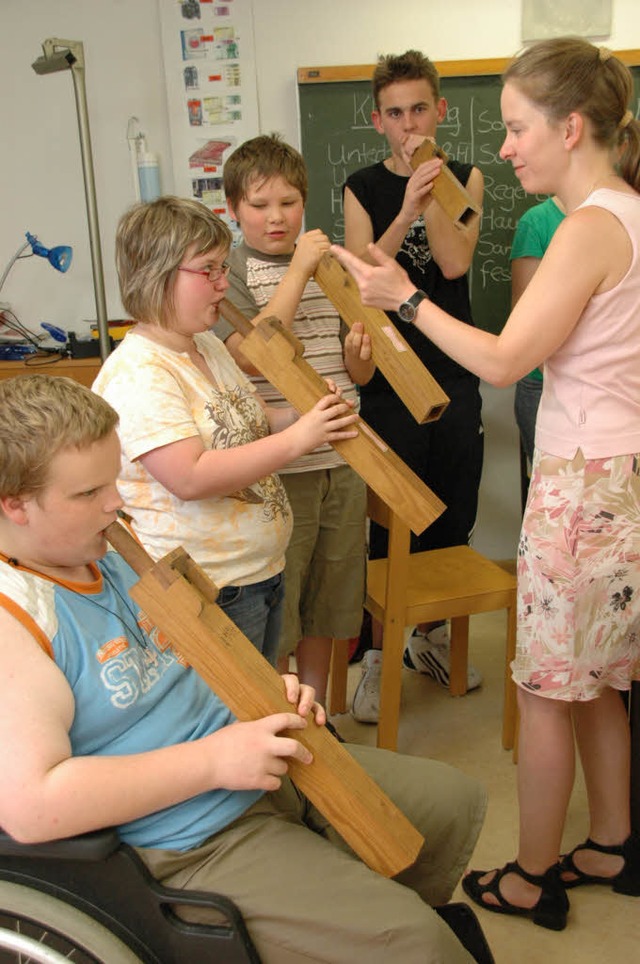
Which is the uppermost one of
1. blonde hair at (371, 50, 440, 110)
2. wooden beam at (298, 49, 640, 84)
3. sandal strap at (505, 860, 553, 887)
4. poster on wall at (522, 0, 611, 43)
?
poster on wall at (522, 0, 611, 43)

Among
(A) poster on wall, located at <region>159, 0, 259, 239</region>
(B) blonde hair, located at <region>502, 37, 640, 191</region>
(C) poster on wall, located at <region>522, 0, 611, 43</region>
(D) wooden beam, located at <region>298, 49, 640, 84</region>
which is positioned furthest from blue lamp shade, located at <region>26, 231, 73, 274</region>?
(B) blonde hair, located at <region>502, 37, 640, 191</region>

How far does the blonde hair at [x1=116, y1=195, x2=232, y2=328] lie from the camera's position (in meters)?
1.51

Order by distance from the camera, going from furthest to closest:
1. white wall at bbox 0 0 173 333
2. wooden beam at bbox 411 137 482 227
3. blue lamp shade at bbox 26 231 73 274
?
white wall at bbox 0 0 173 333, blue lamp shade at bbox 26 231 73 274, wooden beam at bbox 411 137 482 227

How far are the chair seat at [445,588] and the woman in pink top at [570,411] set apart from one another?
1.69 ft

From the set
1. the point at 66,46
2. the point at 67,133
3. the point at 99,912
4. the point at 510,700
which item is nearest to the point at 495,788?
the point at 510,700

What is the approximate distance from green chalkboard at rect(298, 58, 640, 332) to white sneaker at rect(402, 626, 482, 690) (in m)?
1.28

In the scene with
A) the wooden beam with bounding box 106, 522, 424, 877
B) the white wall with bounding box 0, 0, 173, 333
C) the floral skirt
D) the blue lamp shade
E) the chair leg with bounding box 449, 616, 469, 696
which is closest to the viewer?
the wooden beam with bounding box 106, 522, 424, 877

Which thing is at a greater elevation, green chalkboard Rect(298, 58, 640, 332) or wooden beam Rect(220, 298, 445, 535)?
green chalkboard Rect(298, 58, 640, 332)

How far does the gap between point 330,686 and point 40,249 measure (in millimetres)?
1744

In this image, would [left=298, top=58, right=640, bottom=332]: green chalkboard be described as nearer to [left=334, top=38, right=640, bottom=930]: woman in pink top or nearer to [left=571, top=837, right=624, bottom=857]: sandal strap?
[left=334, top=38, right=640, bottom=930]: woman in pink top

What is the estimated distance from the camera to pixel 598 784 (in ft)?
6.11

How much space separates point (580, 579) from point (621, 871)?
2.40 feet

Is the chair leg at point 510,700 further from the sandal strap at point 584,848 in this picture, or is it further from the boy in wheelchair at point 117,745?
the boy in wheelchair at point 117,745

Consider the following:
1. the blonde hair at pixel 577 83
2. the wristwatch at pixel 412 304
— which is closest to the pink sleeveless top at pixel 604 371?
the blonde hair at pixel 577 83
